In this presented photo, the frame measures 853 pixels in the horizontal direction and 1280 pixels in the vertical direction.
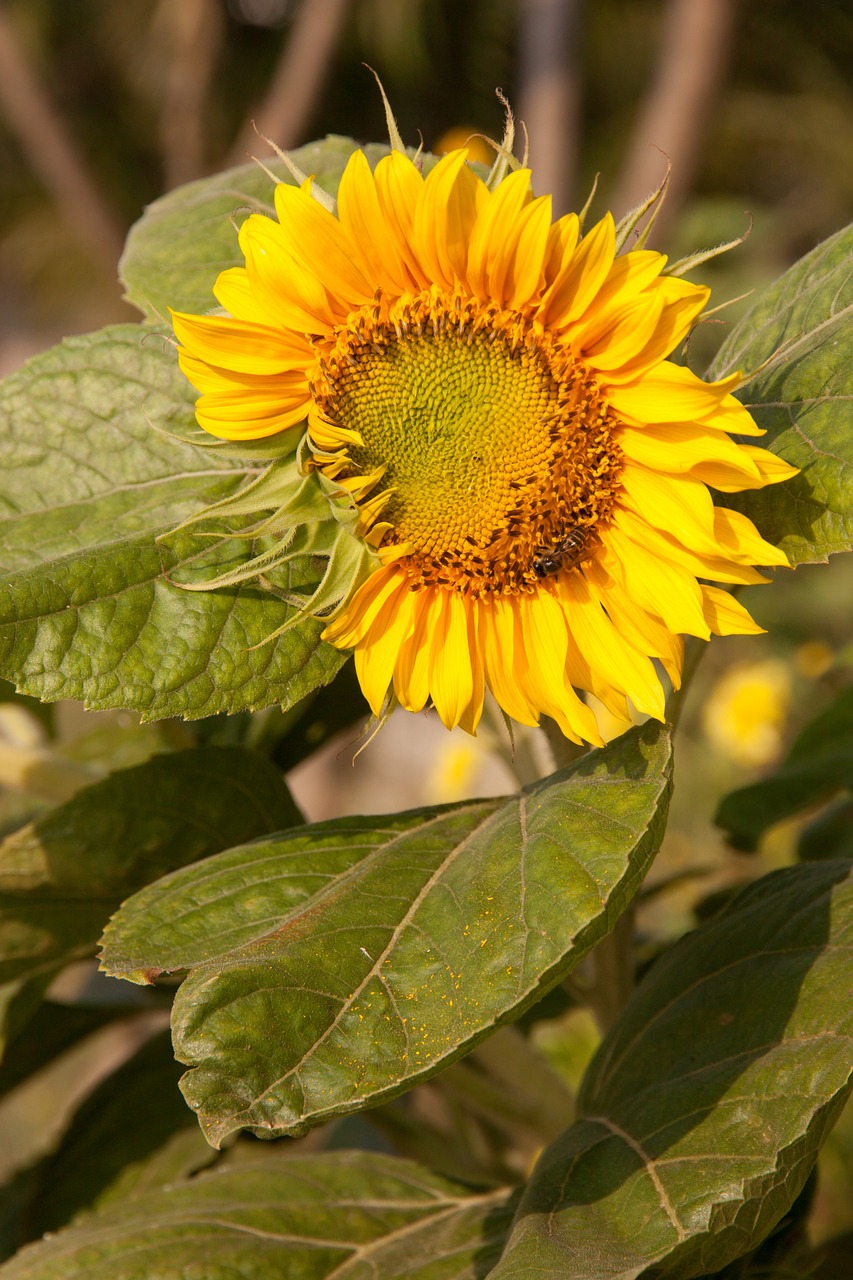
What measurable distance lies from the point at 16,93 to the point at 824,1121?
434 cm

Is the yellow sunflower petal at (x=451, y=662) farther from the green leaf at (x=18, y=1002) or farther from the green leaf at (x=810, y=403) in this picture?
the green leaf at (x=18, y=1002)

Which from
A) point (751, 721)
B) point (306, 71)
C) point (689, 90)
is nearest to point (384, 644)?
point (751, 721)

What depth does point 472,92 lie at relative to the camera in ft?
29.2

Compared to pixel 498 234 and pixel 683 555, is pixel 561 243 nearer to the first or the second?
pixel 498 234

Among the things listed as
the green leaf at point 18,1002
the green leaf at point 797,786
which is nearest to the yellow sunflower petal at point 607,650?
the green leaf at point 797,786

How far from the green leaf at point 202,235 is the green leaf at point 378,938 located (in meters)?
0.51

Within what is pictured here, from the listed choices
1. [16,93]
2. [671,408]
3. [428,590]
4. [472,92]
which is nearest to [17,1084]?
[428,590]

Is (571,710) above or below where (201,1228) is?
above

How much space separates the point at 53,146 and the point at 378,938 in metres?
4.17

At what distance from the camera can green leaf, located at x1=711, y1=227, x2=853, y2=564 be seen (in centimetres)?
89

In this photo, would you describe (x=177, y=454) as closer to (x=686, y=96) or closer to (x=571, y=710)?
(x=571, y=710)

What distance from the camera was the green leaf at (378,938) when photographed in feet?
2.43

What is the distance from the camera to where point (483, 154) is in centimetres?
405

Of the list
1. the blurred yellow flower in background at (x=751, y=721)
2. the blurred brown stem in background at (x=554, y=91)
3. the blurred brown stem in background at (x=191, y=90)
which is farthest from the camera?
the blurred brown stem in background at (x=191, y=90)
